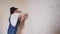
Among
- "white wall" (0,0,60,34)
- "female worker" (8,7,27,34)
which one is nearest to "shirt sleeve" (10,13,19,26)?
"female worker" (8,7,27,34)

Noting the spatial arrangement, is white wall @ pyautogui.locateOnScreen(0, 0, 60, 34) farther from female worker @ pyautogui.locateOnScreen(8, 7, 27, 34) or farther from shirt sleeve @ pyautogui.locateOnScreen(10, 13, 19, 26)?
shirt sleeve @ pyautogui.locateOnScreen(10, 13, 19, 26)

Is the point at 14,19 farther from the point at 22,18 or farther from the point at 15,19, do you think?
the point at 22,18

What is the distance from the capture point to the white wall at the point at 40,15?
2.18 metres

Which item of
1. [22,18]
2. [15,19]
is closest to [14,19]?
[15,19]

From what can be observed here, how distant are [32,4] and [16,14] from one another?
15.4 inches

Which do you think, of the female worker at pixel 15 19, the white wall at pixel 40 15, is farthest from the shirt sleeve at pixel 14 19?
the white wall at pixel 40 15

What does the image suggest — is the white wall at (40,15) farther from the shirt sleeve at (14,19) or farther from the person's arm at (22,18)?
the shirt sleeve at (14,19)

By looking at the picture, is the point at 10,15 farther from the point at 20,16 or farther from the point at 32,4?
the point at 32,4

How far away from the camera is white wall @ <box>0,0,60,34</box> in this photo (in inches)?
86.0

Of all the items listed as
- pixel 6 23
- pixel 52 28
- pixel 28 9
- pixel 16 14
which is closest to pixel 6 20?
pixel 6 23

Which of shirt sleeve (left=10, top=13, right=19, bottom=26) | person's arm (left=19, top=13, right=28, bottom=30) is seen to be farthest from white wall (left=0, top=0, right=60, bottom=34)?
shirt sleeve (left=10, top=13, right=19, bottom=26)

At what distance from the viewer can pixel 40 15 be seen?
2.30 m

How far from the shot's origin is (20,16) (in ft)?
7.75

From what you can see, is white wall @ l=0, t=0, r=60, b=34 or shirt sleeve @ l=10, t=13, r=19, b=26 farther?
shirt sleeve @ l=10, t=13, r=19, b=26
